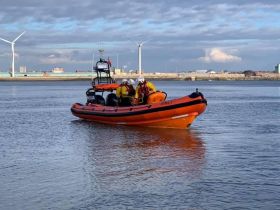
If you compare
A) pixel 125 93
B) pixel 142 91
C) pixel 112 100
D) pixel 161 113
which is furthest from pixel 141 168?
pixel 112 100

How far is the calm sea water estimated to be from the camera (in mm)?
11406

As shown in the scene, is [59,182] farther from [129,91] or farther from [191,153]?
[129,91]

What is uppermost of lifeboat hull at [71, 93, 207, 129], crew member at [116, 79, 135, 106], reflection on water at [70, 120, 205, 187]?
crew member at [116, 79, 135, 106]

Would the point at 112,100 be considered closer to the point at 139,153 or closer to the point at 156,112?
the point at 156,112

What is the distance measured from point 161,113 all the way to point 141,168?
9.69 metres

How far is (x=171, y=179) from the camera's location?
13297 millimetres

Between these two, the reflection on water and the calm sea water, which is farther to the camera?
the reflection on water

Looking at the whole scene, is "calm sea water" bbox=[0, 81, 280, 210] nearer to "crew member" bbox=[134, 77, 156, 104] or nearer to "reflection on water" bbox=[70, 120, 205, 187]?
"reflection on water" bbox=[70, 120, 205, 187]

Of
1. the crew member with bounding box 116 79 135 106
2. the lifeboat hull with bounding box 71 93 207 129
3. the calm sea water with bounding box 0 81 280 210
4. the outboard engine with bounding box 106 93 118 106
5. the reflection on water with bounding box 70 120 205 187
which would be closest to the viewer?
the calm sea water with bounding box 0 81 280 210

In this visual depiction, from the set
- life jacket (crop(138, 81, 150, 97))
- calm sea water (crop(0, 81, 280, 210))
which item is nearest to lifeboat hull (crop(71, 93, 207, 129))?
calm sea water (crop(0, 81, 280, 210))

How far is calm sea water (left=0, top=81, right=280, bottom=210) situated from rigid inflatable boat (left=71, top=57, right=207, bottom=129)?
0.56 metres

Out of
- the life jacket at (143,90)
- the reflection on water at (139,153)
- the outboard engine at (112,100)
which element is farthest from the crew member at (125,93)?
the reflection on water at (139,153)

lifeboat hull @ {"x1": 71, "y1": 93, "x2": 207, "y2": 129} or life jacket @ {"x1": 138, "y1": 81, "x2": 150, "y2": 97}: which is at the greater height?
life jacket @ {"x1": 138, "y1": 81, "x2": 150, "y2": 97}

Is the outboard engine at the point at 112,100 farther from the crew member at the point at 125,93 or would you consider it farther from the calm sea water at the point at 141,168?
the calm sea water at the point at 141,168
